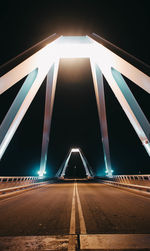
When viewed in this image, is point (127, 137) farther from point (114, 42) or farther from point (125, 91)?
point (114, 42)

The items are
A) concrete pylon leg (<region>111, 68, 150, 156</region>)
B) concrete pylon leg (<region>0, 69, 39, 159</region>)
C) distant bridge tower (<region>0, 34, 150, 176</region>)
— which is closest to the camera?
distant bridge tower (<region>0, 34, 150, 176</region>)

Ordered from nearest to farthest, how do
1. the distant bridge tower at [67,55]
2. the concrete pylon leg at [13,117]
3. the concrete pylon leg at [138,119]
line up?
the distant bridge tower at [67,55]
the concrete pylon leg at [13,117]
the concrete pylon leg at [138,119]

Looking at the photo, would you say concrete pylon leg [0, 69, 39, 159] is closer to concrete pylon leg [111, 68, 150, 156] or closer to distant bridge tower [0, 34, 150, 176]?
distant bridge tower [0, 34, 150, 176]

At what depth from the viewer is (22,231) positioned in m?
3.36

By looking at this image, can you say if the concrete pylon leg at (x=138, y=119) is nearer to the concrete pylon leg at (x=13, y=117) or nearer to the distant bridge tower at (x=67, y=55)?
the distant bridge tower at (x=67, y=55)

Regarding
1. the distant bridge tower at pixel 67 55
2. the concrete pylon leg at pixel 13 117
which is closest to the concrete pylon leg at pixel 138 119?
the distant bridge tower at pixel 67 55

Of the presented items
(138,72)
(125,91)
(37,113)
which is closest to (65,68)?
(37,113)

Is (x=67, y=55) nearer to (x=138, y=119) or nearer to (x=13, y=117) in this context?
(x=13, y=117)

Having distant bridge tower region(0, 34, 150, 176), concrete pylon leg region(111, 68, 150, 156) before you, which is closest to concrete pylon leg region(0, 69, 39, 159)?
distant bridge tower region(0, 34, 150, 176)

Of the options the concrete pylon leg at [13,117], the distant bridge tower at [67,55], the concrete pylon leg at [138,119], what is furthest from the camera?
the concrete pylon leg at [138,119]

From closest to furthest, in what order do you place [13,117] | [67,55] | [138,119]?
[13,117] → [138,119] → [67,55]

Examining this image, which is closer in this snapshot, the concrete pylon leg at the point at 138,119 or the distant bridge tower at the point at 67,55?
the distant bridge tower at the point at 67,55

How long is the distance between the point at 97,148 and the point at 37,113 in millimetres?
31867

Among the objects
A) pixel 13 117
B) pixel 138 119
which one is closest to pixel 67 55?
pixel 13 117
